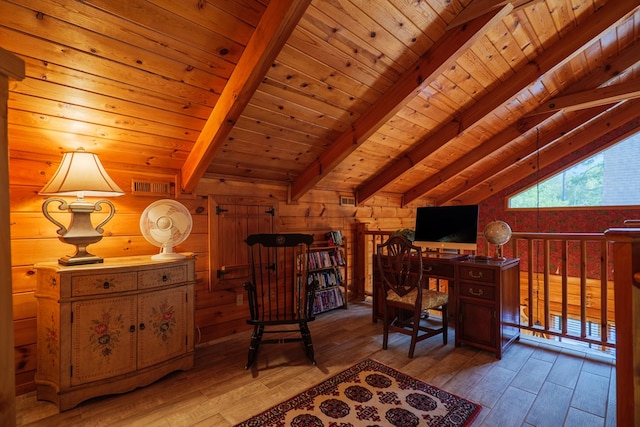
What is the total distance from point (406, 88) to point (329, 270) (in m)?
2.23

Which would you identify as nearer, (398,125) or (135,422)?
(135,422)

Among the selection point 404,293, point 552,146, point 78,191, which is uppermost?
point 552,146

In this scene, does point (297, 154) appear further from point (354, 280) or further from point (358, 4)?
point (354, 280)

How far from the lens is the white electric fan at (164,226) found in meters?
2.34

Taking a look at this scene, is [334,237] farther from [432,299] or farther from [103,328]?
[103,328]

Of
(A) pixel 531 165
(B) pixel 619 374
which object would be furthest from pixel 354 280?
(A) pixel 531 165

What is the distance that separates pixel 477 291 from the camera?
2.62 meters

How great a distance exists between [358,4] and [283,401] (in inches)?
101

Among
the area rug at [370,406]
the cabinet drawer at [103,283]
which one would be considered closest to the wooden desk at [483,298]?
the area rug at [370,406]

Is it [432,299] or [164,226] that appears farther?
[432,299]

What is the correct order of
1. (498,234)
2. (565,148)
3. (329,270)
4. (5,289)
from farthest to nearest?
(565,148), (329,270), (498,234), (5,289)

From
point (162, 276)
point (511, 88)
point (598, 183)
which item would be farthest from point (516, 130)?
point (162, 276)

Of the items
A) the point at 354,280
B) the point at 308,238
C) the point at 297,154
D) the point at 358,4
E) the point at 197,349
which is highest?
the point at 358,4

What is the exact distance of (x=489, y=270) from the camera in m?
2.55
